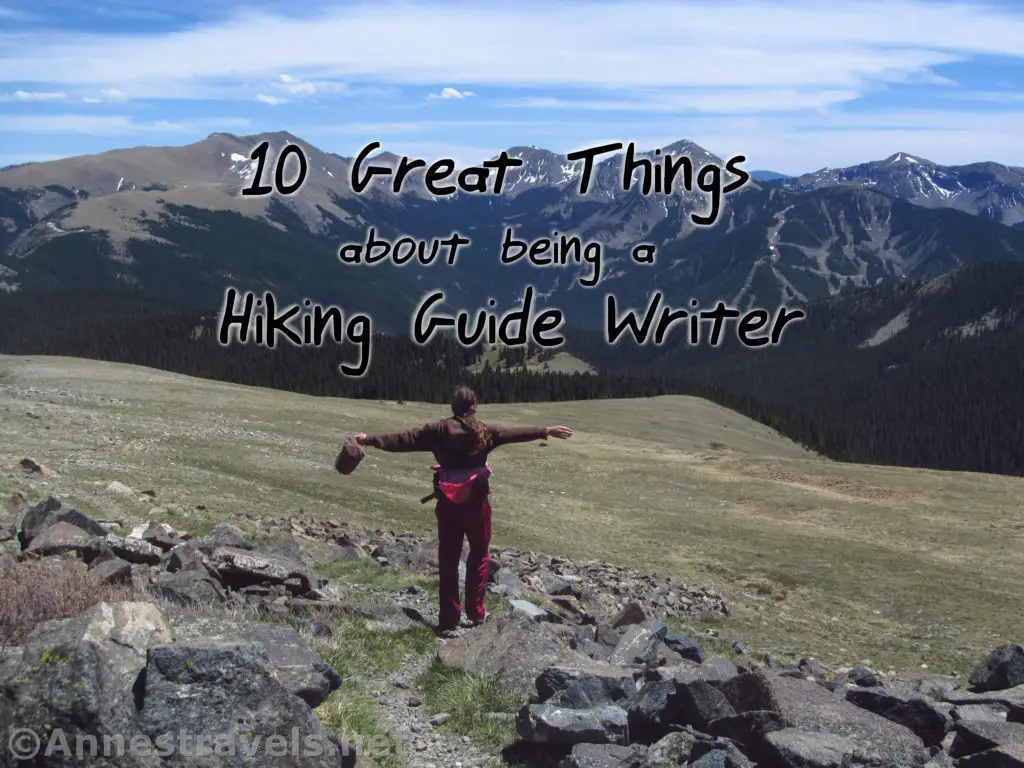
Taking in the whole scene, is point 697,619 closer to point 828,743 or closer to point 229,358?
point 828,743

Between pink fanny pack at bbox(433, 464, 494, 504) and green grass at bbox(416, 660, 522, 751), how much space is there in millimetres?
2722

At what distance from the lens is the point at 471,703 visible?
1086 cm

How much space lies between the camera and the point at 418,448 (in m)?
13.9

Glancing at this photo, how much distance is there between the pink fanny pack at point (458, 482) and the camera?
13945 mm

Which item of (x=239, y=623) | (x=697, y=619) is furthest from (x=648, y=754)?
(x=697, y=619)

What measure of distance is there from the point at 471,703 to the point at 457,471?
3964mm

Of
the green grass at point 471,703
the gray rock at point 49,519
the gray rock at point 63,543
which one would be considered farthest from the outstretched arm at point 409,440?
the gray rock at point 49,519

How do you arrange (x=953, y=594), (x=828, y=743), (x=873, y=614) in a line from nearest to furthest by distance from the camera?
A: 1. (x=828, y=743)
2. (x=873, y=614)
3. (x=953, y=594)

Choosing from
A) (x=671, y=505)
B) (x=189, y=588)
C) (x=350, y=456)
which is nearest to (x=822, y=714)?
(x=350, y=456)

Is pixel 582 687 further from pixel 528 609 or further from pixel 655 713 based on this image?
pixel 528 609

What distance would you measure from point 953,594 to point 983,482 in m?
24.9

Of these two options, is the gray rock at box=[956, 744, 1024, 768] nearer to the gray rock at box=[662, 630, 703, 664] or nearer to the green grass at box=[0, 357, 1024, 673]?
the gray rock at box=[662, 630, 703, 664]

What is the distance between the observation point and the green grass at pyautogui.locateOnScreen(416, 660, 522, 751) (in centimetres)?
1015

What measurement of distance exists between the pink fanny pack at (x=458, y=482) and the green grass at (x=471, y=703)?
2.72 metres
